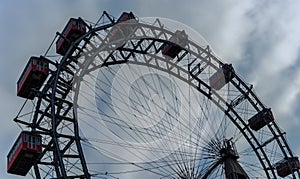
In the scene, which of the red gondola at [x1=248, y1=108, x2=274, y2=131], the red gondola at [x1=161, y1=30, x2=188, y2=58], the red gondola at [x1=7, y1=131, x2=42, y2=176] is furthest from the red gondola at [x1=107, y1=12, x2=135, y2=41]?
the red gondola at [x1=248, y1=108, x2=274, y2=131]

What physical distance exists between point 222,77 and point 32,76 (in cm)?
1341

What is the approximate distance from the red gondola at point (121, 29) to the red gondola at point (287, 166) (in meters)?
13.9

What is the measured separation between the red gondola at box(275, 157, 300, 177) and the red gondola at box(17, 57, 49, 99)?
57.2 ft

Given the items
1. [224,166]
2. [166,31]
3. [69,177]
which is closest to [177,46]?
[166,31]

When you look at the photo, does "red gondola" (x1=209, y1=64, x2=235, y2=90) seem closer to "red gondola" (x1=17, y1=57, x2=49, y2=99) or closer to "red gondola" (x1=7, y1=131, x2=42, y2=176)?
"red gondola" (x1=17, y1=57, x2=49, y2=99)

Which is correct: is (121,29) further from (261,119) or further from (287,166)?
(287,166)

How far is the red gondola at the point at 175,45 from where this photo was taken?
4462 centimetres

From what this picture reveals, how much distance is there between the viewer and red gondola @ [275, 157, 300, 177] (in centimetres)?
4641

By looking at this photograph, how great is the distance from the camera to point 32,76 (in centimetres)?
3972

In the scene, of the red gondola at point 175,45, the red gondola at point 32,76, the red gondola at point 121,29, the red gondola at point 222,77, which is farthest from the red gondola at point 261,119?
the red gondola at point 32,76

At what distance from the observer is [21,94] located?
→ 40188 mm

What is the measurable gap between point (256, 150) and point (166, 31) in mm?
10402

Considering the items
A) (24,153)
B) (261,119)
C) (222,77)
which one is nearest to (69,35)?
(24,153)

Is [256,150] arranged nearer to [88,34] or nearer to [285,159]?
[285,159]
